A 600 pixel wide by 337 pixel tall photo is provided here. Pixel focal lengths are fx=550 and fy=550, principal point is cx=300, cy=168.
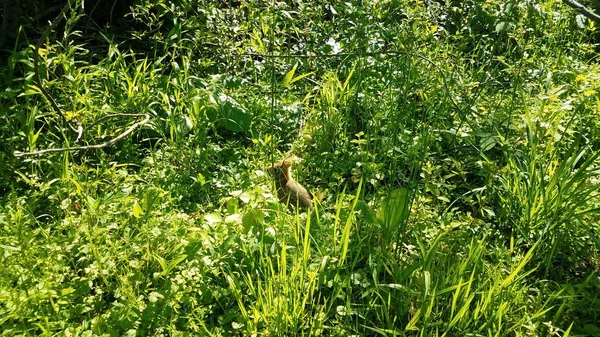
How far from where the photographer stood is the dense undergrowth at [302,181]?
1.85m

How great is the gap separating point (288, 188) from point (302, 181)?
194 millimetres

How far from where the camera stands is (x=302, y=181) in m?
2.60

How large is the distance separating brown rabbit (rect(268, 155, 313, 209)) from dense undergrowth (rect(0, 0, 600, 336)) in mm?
62

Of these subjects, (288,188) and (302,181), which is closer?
(288,188)

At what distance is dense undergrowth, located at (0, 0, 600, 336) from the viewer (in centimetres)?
185

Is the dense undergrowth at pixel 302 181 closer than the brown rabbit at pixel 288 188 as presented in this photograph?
Yes

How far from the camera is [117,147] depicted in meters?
2.68

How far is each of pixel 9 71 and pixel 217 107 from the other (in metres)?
1.05

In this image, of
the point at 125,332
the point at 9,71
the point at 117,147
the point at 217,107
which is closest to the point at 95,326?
the point at 125,332

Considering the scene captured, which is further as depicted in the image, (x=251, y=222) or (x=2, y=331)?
(x=251, y=222)

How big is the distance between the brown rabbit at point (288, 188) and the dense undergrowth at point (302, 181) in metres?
0.06

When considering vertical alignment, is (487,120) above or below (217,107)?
above

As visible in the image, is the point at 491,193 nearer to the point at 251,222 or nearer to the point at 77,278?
the point at 251,222

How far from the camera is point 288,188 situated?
7.95ft
